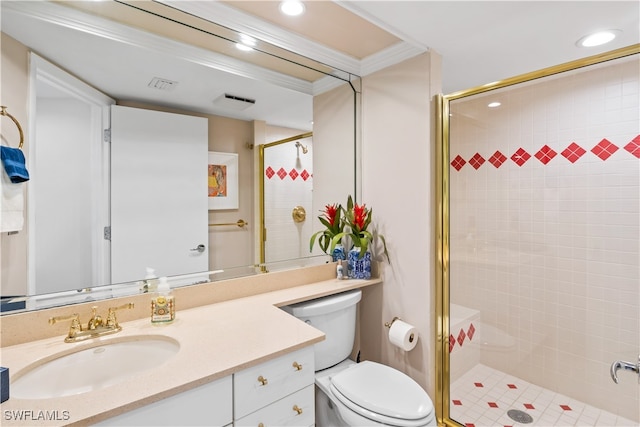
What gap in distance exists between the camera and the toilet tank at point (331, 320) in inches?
62.9

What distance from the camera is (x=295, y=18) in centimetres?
Answer: 153

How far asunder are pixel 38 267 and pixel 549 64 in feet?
9.06

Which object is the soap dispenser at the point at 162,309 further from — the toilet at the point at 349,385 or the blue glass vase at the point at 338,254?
the blue glass vase at the point at 338,254

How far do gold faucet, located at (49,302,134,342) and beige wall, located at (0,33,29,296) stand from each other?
0.60 ft

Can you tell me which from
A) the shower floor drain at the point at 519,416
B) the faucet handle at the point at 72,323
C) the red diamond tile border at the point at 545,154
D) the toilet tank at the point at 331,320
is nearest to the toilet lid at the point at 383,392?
the toilet tank at the point at 331,320

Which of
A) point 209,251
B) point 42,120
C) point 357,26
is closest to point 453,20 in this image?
point 357,26

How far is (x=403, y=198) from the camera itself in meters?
1.83

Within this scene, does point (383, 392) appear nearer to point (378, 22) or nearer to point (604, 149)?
point (378, 22)

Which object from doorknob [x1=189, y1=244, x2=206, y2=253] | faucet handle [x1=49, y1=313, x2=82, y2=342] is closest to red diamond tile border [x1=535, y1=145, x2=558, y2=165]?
doorknob [x1=189, y1=244, x2=206, y2=253]

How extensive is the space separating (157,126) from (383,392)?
159 cm

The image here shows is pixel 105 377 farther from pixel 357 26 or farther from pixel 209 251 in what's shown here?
pixel 357 26

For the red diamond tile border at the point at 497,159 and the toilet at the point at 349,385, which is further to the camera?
the red diamond tile border at the point at 497,159

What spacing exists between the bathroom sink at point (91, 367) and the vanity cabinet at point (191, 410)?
0.25 metres

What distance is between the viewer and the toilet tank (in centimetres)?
160
